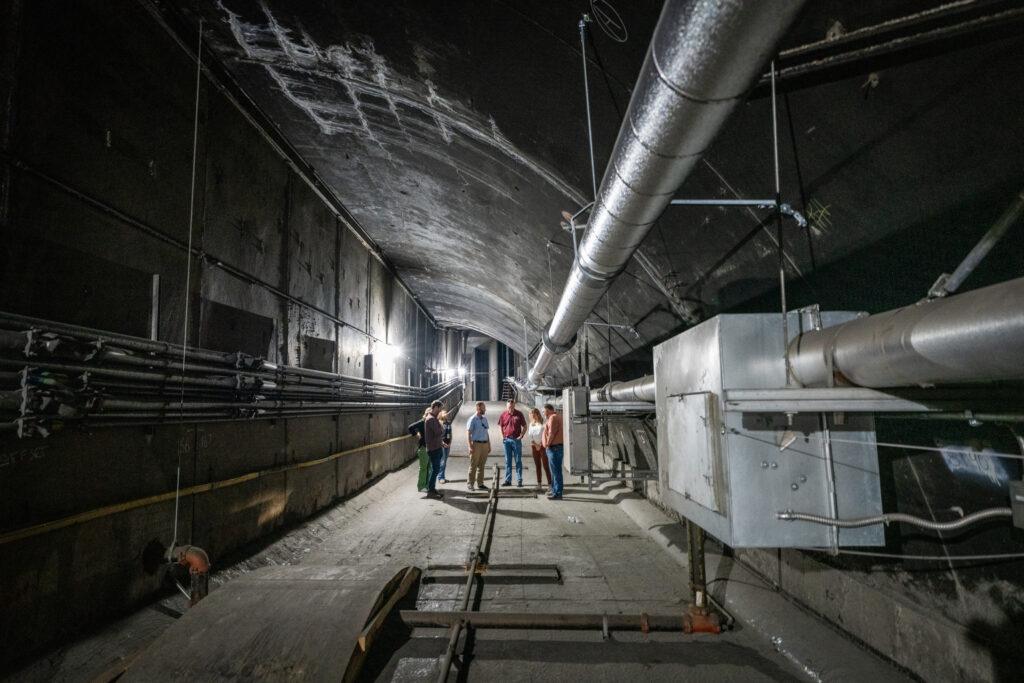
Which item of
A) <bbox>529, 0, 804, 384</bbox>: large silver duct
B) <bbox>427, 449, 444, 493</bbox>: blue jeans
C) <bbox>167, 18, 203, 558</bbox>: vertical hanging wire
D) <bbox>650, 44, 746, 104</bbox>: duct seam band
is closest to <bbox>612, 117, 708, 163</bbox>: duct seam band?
<bbox>529, 0, 804, 384</bbox>: large silver duct

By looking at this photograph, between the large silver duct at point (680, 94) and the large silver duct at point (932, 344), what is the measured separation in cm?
116

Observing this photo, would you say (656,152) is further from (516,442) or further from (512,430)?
(516,442)

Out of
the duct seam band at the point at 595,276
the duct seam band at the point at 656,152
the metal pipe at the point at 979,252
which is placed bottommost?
the metal pipe at the point at 979,252

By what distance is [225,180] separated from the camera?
582cm

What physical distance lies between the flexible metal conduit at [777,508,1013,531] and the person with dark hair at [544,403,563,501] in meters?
6.58

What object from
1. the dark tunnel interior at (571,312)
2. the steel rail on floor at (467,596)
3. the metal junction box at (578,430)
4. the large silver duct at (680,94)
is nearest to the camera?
the large silver duct at (680,94)

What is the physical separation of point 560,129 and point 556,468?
20.8 feet

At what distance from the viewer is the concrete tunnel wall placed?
3363 mm

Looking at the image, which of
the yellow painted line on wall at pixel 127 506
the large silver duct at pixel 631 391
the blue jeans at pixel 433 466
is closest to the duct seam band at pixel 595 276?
the large silver duct at pixel 631 391

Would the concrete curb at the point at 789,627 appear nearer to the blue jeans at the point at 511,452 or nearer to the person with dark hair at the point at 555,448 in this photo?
the person with dark hair at the point at 555,448

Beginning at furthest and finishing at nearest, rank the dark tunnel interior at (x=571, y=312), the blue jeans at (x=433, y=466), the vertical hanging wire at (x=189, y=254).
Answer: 1. the blue jeans at (x=433, y=466)
2. the vertical hanging wire at (x=189, y=254)
3. the dark tunnel interior at (x=571, y=312)

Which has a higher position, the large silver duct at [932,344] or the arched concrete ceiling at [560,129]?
the arched concrete ceiling at [560,129]

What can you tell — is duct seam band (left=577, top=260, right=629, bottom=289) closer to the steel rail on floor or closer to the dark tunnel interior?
the dark tunnel interior

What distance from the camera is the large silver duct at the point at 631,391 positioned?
19.9 feet
